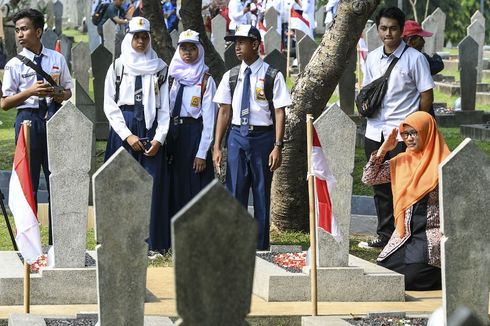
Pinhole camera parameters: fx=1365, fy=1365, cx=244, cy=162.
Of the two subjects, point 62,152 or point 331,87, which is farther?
point 331,87

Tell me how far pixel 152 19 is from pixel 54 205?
6.36 metres

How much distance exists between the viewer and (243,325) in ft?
15.8

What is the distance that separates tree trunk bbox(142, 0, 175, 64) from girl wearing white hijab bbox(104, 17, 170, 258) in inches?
164

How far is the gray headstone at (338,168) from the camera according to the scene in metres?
8.92

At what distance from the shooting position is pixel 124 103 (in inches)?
392

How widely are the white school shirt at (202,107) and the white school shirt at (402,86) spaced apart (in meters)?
1.37

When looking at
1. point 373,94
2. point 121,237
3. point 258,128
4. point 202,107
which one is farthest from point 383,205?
point 121,237

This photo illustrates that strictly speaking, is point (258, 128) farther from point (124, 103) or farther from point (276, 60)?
point (276, 60)

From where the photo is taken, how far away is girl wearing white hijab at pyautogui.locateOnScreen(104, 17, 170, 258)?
9.89m

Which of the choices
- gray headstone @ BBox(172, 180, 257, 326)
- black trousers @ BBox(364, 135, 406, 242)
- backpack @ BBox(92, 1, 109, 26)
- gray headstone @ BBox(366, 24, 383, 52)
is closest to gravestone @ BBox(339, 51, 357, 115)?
gray headstone @ BBox(366, 24, 383, 52)

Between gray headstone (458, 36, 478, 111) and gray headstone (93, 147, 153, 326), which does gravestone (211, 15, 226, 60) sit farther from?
gray headstone (93, 147, 153, 326)

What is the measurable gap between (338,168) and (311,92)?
2.31m

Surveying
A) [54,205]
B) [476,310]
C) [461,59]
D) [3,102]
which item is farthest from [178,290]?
[461,59]

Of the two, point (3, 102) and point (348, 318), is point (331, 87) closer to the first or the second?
point (3, 102)
